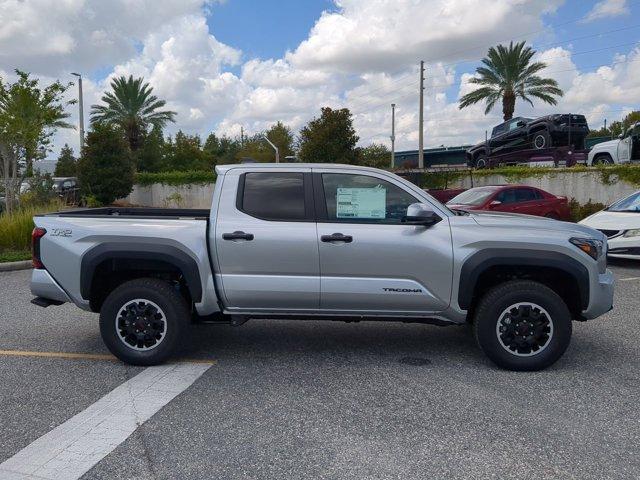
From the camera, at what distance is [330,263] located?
486cm

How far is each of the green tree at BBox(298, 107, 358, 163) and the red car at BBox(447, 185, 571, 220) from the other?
18.2m

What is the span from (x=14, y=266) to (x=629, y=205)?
39.8 feet

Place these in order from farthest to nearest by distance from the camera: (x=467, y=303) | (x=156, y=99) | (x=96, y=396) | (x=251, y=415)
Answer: (x=156, y=99)
(x=467, y=303)
(x=96, y=396)
(x=251, y=415)

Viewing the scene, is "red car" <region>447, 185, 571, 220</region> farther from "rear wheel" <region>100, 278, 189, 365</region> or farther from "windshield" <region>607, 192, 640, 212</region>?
"rear wheel" <region>100, 278, 189, 365</region>

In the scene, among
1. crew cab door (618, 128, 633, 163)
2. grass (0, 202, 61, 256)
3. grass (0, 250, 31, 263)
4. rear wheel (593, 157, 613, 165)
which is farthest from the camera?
rear wheel (593, 157, 613, 165)

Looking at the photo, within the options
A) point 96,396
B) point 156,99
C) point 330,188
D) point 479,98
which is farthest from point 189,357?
point 156,99

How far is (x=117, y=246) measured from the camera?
16.3ft

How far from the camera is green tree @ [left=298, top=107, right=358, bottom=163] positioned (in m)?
32.2

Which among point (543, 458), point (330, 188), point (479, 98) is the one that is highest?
point (479, 98)

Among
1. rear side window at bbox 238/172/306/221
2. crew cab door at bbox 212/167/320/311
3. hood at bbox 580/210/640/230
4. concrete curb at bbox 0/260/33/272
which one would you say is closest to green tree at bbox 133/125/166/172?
concrete curb at bbox 0/260/33/272

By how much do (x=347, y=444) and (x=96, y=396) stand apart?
208cm

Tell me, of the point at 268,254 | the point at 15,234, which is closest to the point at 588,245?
the point at 268,254

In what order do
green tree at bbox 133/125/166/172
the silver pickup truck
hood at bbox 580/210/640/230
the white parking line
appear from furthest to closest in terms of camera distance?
1. green tree at bbox 133/125/166/172
2. hood at bbox 580/210/640/230
3. the silver pickup truck
4. the white parking line

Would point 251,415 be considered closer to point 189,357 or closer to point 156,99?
point 189,357
